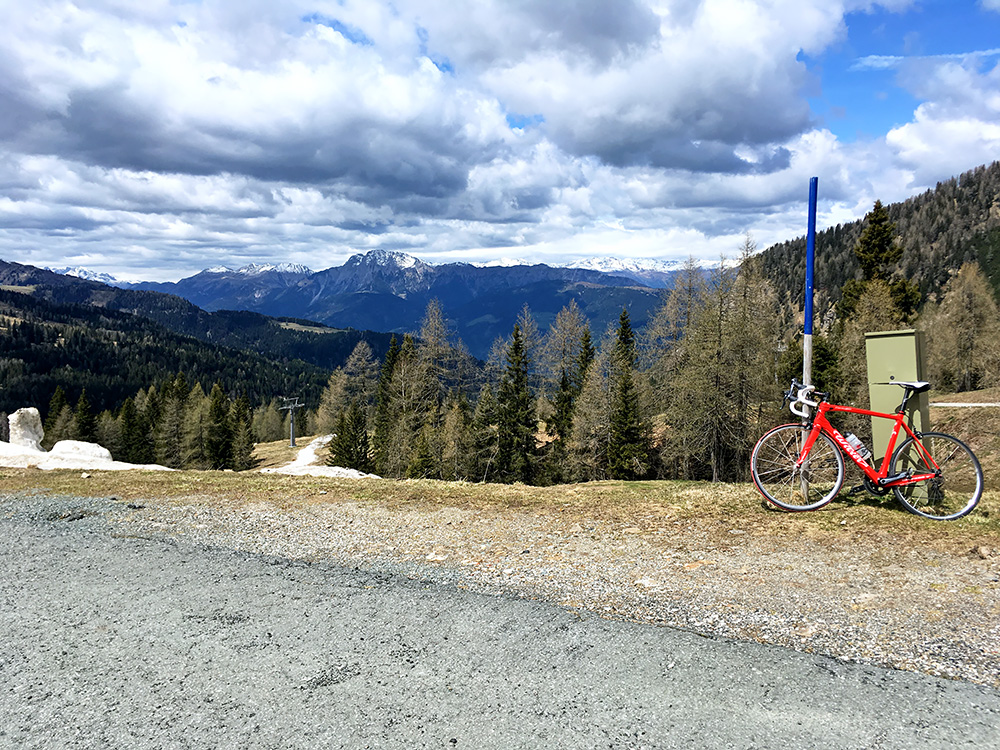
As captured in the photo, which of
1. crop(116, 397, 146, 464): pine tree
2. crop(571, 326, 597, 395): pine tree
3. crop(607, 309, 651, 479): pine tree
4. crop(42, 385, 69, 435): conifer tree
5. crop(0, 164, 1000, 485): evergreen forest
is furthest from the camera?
crop(42, 385, 69, 435): conifer tree

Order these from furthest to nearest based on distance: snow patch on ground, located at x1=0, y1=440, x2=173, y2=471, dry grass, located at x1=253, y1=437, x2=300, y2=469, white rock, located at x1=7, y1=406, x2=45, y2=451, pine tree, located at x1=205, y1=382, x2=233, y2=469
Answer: dry grass, located at x1=253, y1=437, x2=300, y2=469, pine tree, located at x1=205, y1=382, x2=233, y2=469, white rock, located at x1=7, y1=406, x2=45, y2=451, snow patch on ground, located at x1=0, y1=440, x2=173, y2=471

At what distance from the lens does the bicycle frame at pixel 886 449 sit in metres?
7.90

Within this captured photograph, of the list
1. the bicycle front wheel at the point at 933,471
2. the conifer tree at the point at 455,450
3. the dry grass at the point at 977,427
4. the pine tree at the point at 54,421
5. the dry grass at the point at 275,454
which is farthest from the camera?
the pine tree at the point at 54,421

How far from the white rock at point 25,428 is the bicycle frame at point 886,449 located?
51.8 metres

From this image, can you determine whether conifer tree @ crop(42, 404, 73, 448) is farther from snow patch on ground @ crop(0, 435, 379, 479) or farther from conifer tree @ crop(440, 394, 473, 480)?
conifer tree @ crop(440, 394, 473, 480)

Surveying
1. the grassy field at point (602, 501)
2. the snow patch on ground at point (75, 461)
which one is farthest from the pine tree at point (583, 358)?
the grassy field at point (602, 501)

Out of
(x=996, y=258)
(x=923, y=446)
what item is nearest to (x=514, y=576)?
(x=923, y=446)

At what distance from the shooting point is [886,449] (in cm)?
827

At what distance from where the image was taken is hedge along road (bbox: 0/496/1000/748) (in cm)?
392

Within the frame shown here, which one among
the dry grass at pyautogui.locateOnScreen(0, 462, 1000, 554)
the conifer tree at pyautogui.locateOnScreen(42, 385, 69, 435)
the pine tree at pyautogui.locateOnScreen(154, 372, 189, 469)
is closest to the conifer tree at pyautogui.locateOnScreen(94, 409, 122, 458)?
the conifer tree at pyautogui.locateOnScreen(42, 385, 69, 435)

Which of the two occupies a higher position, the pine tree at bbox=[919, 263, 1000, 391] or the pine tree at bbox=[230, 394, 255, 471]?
the pine tree at bbox=[919, 263, 1000, 391]

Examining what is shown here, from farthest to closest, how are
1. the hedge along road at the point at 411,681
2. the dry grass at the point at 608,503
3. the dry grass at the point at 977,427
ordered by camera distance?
the dry grass at the point at 977,427 < the dry grass at the point at 608,503 < the hedge along road at the point at 411,681

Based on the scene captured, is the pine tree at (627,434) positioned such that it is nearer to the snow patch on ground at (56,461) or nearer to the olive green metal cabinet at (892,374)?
the snow patch on ground at (56,461)

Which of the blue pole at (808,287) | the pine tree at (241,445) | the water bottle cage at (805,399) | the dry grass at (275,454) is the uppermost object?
the blue pole at (808,287)
